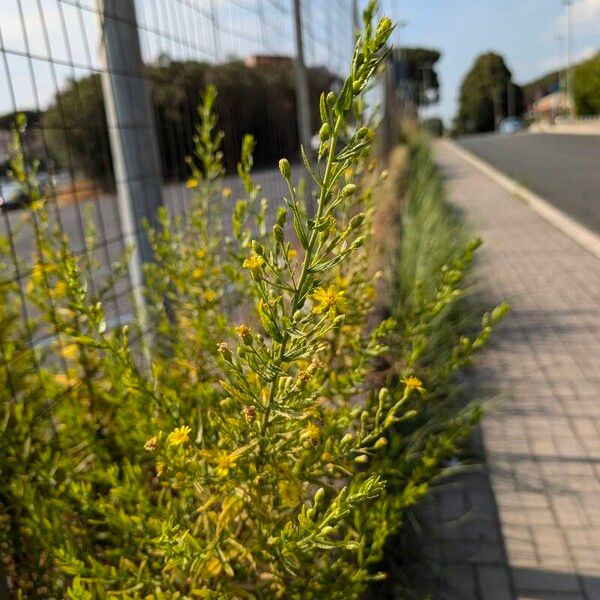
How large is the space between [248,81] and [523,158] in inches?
886

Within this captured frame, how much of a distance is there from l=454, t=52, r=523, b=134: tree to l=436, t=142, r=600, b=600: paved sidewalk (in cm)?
9466

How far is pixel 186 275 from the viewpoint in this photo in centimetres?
248

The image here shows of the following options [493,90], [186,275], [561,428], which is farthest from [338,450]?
[493,90]

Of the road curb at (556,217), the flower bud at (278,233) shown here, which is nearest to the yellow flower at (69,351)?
the flower bud at (278,233)

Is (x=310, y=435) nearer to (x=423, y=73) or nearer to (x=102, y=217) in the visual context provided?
(x=102, y=217)

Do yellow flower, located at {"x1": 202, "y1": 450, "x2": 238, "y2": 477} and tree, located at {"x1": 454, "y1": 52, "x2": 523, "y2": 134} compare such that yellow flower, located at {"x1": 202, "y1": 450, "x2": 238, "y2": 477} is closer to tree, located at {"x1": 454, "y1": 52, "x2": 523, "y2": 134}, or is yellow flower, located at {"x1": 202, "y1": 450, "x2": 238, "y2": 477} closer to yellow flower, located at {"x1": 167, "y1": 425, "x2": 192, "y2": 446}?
yellow flower, located at {"x1": 167, "y1": 425, "x2": 192, "y2": 446}

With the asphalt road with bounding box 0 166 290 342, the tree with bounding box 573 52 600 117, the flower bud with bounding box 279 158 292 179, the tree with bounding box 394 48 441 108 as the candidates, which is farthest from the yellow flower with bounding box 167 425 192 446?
Answer: the tree with bounding box 573 52 600 117

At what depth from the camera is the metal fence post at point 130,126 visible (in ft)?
9.01

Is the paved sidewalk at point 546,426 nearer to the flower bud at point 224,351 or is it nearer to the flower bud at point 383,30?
the flower bud at point 224,351

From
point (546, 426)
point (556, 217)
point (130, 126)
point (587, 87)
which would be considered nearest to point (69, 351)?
point (130, 126)

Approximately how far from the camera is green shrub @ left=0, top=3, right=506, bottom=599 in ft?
4.02

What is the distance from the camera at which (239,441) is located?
1.45m

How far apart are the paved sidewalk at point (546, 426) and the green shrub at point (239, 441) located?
82 cm

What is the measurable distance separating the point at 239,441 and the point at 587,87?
55190 mm
